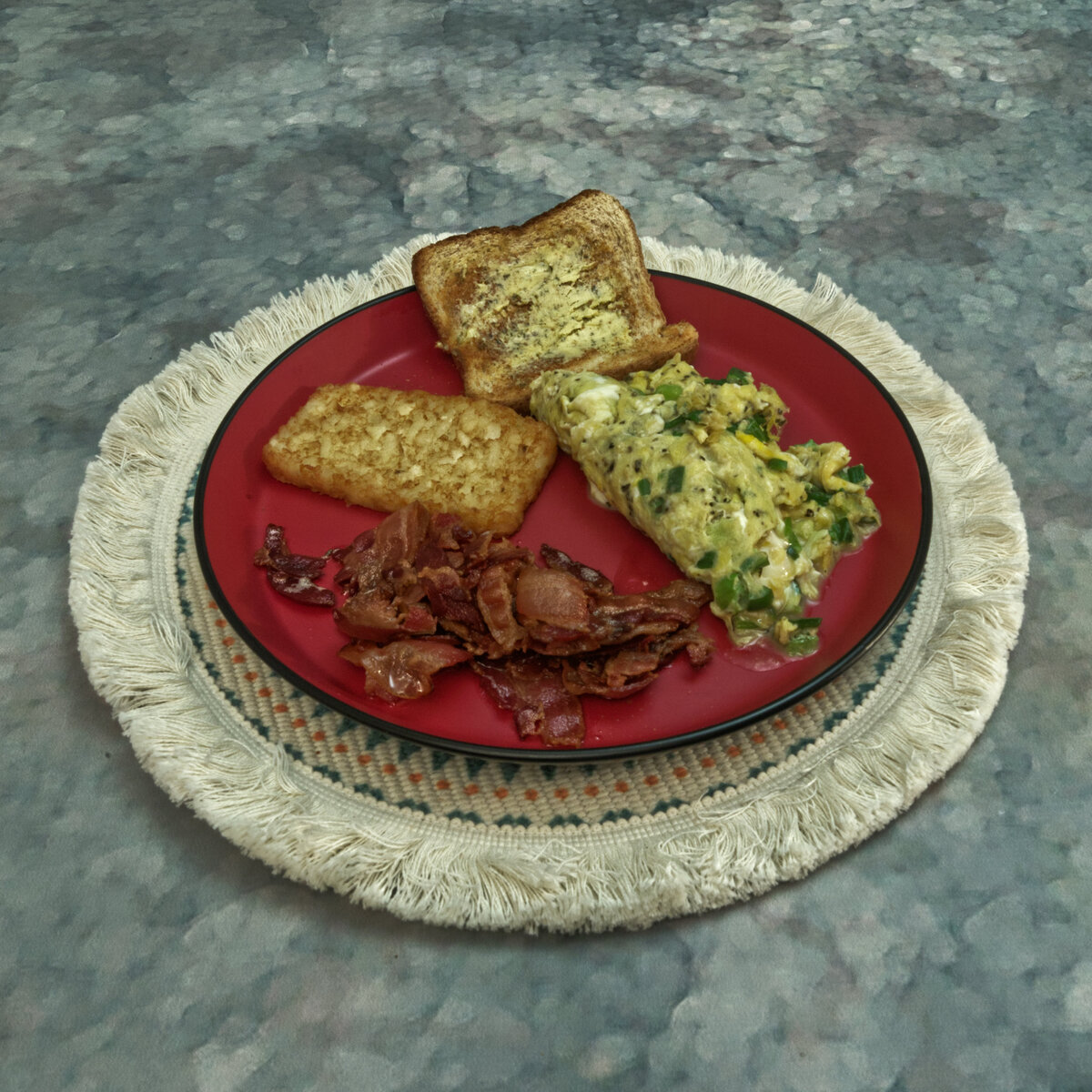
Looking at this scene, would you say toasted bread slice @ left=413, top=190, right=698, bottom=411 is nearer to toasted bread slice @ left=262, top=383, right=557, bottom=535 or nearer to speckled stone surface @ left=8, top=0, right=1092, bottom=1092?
toasted bread slice @ left=262, top=383, right=557, bottom=535

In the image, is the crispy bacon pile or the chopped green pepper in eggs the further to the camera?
the chopped green pepper in eggs

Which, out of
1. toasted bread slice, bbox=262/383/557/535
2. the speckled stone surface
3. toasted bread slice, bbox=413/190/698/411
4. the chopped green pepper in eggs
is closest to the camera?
the speckled stone surface

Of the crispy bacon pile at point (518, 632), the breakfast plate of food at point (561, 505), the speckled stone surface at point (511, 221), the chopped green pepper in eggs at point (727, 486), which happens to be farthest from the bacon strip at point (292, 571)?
the chopped green pepper in eggs at point (727, 486)

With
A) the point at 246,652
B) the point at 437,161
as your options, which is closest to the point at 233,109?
the point at 437,161

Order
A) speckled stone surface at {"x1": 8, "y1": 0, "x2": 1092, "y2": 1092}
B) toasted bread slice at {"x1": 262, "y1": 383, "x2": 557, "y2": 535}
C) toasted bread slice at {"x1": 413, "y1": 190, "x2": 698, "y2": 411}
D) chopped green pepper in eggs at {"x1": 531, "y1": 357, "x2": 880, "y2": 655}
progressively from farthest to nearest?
toasted bread slice at {"x1": 413, "y1": 190, "x2": 698, "y2": 411}, toasted bread slice at {"x1": 262, "y1": 383, "x2": 557, "y2": 535}, chopped green pepper in eggs at {"x1": 531, "y1": 357, "x2": 880, "y2": 655}, speckled stone surface at {"x1": 8, "y1": 0, "x2": 1092, "y2": 1092}

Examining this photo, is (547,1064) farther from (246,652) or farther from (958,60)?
(958,60)

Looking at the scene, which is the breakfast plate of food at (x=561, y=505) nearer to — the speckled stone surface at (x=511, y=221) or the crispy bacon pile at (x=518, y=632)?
the crispy bacon pile at (x=518, y=632)

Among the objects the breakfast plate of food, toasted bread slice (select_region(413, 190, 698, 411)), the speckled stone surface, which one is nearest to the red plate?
the breakfast plate of food
